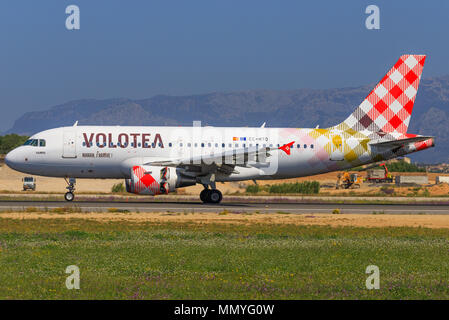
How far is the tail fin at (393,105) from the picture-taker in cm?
4322

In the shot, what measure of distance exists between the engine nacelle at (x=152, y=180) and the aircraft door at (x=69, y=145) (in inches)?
155

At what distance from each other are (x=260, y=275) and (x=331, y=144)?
90.4 ft

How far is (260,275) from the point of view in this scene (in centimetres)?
1550

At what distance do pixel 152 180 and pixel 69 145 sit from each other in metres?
5.84

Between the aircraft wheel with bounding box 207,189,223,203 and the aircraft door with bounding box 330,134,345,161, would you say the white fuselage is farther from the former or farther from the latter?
the aircraft wheel with bounding box 207,189,223,203

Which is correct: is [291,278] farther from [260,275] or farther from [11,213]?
[11,213]

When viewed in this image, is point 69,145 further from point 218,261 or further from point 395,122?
point 218,261

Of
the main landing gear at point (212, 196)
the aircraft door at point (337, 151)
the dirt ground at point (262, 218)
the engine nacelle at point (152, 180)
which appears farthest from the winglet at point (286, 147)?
the dirt ground at point (262, 218)

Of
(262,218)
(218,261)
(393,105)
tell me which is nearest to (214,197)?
(262,218)

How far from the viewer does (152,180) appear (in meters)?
37.5

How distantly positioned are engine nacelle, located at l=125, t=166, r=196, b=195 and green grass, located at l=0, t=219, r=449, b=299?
1049cm

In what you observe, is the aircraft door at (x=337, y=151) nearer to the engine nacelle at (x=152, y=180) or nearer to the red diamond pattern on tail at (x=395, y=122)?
the red diamond pattern on tail at (x=395, y=122)

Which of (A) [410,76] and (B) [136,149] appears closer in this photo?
(B) [136,149]
